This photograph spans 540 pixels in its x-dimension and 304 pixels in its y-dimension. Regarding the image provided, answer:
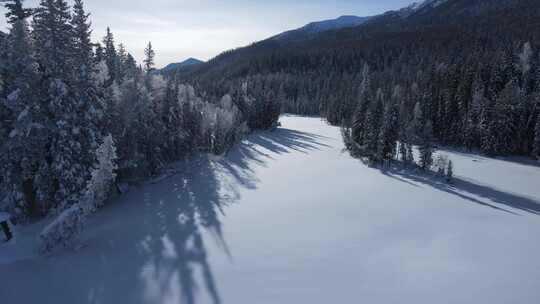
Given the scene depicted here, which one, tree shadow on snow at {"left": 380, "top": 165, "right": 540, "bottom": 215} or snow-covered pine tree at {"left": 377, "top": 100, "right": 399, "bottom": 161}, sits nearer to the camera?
tree shadow on snow at {"left": 380, "top": 165, "right": 540, "bottom": 215}

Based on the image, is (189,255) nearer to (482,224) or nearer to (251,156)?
(482,224)

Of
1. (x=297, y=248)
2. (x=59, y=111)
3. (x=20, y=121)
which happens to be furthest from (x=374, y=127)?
(x=20, y=121)

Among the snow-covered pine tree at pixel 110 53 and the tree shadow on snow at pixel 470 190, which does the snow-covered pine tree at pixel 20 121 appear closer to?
the snow-covered pine tree at pixel 110 53

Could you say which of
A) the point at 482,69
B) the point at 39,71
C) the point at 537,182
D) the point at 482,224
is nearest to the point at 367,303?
the point at 482,224

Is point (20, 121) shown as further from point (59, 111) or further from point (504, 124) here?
point (504, 124)

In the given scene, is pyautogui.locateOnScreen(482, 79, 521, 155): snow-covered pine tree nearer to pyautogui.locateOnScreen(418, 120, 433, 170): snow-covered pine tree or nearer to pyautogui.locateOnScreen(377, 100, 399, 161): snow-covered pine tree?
pyautogui.locateOnScreen(418, 120, 433, 170): snow-covered pine tree

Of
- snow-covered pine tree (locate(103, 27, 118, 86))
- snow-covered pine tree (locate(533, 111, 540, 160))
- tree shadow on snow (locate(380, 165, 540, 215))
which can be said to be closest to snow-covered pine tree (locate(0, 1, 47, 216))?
snow-covered pine tree (locate(103, 27, 118, 86))
